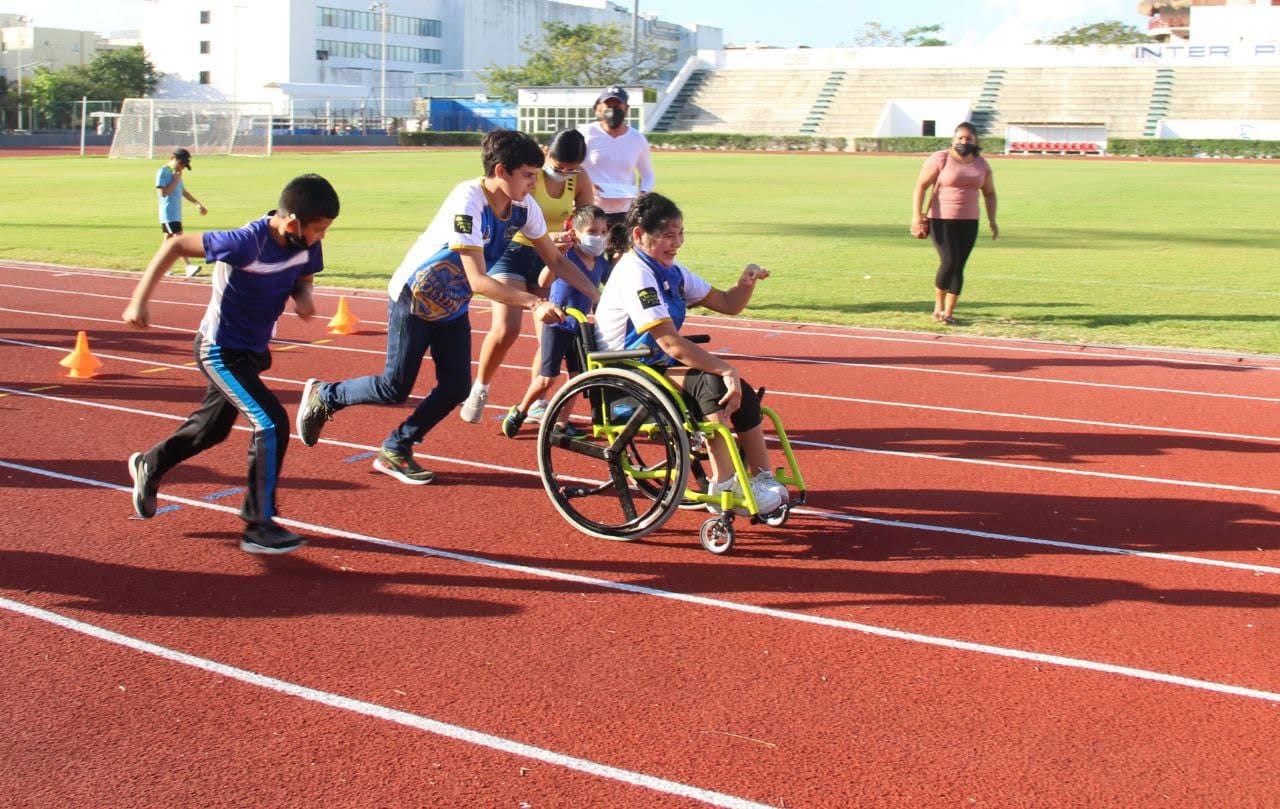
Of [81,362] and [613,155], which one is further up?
[613,155]

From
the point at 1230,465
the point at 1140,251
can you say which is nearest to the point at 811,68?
the point at 1140,251

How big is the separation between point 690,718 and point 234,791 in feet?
4.18

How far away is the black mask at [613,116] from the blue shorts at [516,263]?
187cm

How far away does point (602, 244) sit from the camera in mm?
7344

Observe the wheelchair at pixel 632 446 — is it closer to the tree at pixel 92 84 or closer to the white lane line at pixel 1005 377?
the white lane line at pixel 1005 377

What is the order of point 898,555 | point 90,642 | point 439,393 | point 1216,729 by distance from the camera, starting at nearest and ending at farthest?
point 1216,729 < point 90,642 < point 898,555 < point 439,393

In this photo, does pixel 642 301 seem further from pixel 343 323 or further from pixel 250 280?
pixel 343 323

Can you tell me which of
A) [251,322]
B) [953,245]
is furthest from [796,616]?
[953,245]

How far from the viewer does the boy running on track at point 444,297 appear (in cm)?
584

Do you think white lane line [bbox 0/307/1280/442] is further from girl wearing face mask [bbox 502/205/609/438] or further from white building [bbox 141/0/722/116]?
white building [bbox 141/0/722/116]

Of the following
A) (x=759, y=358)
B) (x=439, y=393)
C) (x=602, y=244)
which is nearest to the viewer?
(x=439, y=393)

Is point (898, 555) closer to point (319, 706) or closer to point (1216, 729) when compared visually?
point (1216, 729)

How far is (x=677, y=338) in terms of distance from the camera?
509 centimetres

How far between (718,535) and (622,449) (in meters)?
0.53
